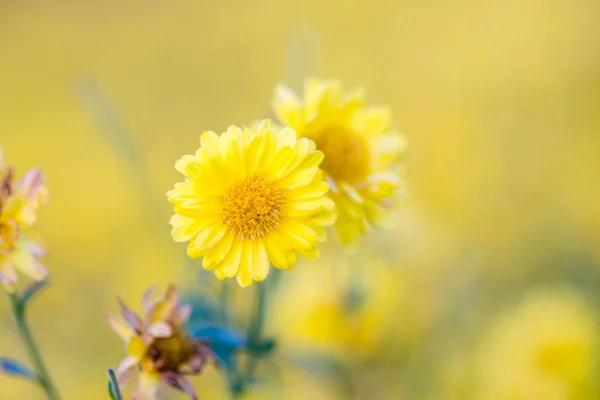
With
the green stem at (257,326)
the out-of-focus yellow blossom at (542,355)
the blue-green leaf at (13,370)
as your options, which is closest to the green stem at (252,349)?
the green stem at (257,326)

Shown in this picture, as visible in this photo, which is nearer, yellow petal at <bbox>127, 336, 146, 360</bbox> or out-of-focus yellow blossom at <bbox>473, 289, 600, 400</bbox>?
yellow petal at <bbox>127, 336, 146, 360</bbox>

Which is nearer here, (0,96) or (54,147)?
(54,147)

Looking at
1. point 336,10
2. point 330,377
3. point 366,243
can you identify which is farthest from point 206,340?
point 336,10

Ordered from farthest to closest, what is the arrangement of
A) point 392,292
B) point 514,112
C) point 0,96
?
point 0,96 → point 514,112 → point 392,292

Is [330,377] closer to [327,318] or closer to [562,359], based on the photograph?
[327,318]

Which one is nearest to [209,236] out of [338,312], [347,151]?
[347,151]

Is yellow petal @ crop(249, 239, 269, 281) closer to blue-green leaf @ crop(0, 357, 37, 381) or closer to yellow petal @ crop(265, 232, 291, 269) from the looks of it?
yellow petal @ crop(265, 232, 291, 269)

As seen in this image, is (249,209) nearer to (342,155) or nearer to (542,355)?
(342,155)

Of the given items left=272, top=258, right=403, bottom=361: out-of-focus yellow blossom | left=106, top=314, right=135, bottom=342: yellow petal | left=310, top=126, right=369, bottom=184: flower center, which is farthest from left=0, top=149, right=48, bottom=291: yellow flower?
left=272, top=258, right=403, bottom=361: out-of-focus yellow blossom
